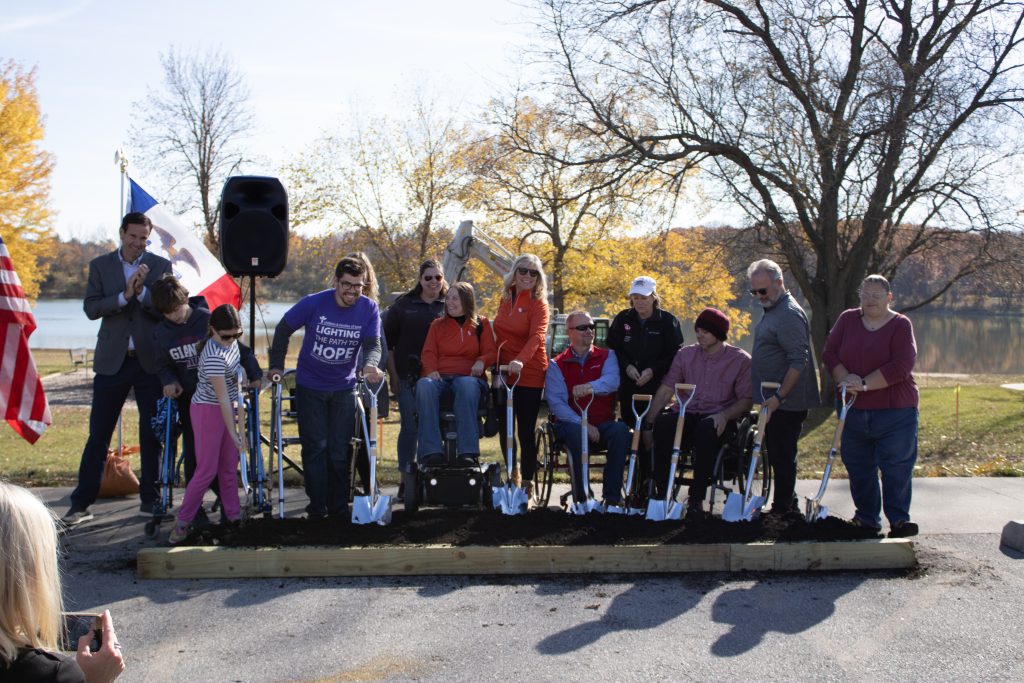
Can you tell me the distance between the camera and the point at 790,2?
1521cm

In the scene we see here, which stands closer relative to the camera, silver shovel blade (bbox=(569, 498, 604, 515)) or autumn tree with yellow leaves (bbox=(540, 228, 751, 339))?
silver shovel blade (bbox=(569, 498, 604, 515))

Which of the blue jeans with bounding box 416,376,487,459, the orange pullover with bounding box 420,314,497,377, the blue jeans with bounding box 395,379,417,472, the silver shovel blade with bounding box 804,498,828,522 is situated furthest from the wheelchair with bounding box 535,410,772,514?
the blue jeans with bounding box 395,379,417,472

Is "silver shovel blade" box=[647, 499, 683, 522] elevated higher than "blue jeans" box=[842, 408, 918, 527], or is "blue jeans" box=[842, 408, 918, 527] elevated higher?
"blue jeans" box=[842, 408, 918, 527]

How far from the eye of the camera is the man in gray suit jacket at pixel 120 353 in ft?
21.1

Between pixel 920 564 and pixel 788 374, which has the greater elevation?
pixel 788 374

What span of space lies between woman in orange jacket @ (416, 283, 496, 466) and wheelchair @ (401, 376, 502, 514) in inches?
1.9

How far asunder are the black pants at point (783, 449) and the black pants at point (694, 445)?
11.5 inches

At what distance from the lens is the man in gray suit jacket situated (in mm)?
6434

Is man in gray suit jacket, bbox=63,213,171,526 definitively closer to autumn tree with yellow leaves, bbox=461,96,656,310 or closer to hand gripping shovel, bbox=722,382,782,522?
hand gripping shovel, bbox=722,382,782,522

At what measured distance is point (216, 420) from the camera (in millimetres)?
5832

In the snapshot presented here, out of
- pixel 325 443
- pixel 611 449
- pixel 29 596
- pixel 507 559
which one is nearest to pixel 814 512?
pixel 611 449

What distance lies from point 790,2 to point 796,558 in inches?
480

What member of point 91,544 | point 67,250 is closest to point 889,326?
A: point 91,544

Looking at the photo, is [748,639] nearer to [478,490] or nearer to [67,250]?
[478,490]
